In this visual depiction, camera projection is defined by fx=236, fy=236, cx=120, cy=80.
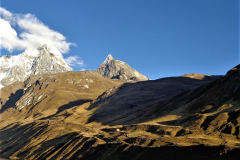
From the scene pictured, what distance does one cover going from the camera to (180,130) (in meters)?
86.6

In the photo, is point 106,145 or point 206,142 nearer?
point 206,142

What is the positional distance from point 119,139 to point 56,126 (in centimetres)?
7701

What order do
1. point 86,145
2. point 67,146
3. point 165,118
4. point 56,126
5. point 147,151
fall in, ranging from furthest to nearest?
1. point 56,126
2. point 165,118
3. point 67,146
4. point 86,145
5. point 147,151

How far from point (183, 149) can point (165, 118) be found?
176 ft

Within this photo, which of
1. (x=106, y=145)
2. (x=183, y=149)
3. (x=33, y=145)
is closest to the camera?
(x=183, y=149)

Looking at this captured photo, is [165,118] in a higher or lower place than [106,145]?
higher

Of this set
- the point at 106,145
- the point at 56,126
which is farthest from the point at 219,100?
the point at 56,126

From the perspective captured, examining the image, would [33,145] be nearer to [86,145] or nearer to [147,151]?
[86,145]

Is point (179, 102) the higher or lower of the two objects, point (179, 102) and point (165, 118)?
the higher

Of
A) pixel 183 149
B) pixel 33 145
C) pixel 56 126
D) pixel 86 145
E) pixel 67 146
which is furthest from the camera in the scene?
pixel 56 126

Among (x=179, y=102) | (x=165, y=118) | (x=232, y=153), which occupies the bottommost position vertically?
(x=232, y=153)

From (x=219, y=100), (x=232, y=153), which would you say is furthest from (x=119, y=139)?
(x=219, y=100)

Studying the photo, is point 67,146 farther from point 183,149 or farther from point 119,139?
point 183,149

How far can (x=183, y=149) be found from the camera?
202 feet
